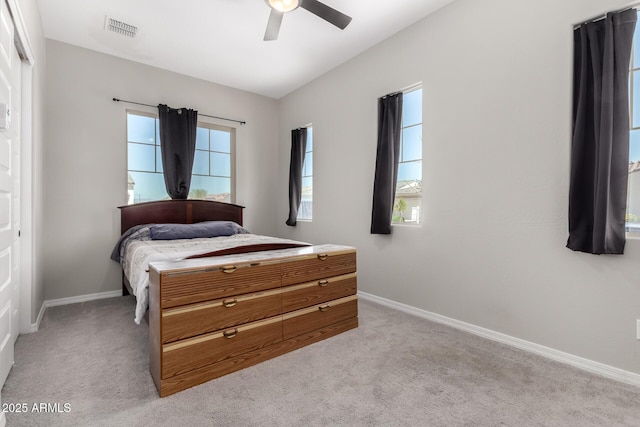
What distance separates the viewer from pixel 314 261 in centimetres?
231

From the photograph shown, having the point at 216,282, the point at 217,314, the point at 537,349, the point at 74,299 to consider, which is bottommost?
the point at 74,299

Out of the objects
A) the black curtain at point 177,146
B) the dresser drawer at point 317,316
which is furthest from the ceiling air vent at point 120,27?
the dresser drawer at point 317,316

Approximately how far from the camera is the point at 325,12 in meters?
2.37

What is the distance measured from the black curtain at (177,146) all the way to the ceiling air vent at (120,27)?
0.84 meters

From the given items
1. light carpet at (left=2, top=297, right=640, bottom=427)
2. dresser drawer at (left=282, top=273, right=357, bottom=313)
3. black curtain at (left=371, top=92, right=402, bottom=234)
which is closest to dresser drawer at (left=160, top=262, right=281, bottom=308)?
dresser drawer at (left=282, top=273, right=357, bottom=313)

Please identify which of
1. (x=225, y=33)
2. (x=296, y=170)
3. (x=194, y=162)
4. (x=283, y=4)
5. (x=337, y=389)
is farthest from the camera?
(x=296, y=170)

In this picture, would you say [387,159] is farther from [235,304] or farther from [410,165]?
[235,304]

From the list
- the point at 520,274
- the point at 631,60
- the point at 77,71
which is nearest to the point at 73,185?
the point at 77,71

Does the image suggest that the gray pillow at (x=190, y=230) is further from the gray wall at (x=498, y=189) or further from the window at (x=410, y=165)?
the window at (x=410, y=165)

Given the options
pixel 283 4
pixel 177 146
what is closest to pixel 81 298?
pixel 177 146

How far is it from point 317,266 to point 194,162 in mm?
2715

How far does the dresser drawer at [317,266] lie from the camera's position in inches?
85.4

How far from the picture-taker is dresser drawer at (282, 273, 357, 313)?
2.15 m

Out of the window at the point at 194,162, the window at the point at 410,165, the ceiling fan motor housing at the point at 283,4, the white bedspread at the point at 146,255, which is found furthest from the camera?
the window at the point at 194,162
